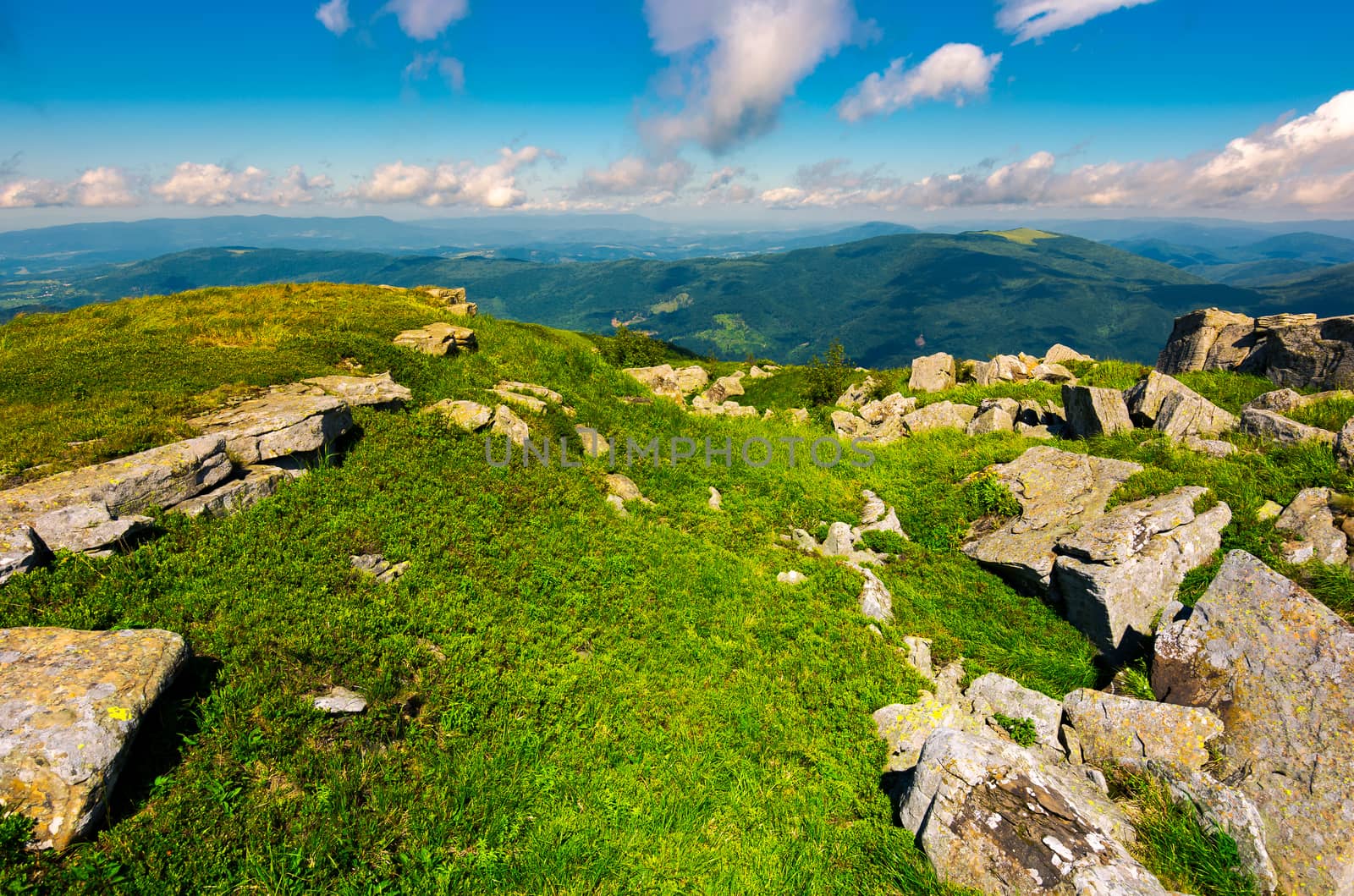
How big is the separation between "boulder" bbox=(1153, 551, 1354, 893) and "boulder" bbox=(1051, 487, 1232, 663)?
1.35 m

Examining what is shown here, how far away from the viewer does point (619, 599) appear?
11109mm

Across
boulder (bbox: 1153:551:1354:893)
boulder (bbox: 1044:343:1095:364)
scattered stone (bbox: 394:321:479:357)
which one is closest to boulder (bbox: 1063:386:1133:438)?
boulder (bbox: 1153:551:1354:893)

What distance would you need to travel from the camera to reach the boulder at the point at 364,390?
15469 mm

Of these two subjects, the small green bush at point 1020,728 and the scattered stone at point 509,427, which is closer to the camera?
the small green bush at point 1020,728

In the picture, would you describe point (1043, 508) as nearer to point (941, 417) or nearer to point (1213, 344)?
point (941, 417)

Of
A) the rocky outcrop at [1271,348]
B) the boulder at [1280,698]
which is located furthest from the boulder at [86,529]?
the rocky outcrop at [1271,348]

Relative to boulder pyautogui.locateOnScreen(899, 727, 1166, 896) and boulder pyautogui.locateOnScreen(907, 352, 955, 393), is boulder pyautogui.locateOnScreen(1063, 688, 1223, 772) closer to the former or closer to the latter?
boulder pyautogui.locateOnScreen(899, 727, 1166, 896)

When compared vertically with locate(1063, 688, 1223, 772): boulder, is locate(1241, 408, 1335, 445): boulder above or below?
above

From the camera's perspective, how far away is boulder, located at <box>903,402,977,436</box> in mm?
21344

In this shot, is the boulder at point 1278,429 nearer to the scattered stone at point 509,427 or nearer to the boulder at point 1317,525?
the boulder at point 1317,525

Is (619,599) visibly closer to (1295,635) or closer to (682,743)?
(682,743)

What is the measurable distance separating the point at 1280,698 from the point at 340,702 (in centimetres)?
1255

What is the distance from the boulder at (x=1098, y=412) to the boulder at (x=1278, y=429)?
241 centimetres

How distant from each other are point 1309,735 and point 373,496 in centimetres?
1592
